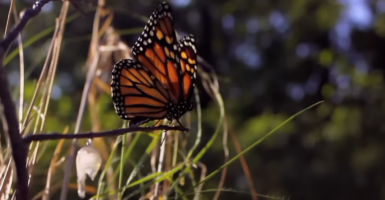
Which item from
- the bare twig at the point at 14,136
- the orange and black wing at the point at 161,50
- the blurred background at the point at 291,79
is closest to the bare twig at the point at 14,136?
the bare twig at the point at 14,136

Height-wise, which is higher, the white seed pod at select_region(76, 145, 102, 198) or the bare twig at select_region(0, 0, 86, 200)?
the bare twig at select_region(0, 0, 86, 200)

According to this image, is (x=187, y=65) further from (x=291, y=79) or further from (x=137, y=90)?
(x=291, y=79)

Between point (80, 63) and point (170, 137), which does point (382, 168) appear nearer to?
point (80, 63)

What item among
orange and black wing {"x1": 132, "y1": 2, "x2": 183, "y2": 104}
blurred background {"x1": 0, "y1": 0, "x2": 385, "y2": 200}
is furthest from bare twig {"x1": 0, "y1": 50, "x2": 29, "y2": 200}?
blurred background {"x1": 0, "y1": 0, "x2": 385, "y2": 200}

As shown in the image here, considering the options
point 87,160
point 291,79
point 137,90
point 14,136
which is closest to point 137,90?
point 137,90

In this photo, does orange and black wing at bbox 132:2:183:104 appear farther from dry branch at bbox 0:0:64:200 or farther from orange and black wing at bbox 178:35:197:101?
dry branch at bbox 0:0:64:200

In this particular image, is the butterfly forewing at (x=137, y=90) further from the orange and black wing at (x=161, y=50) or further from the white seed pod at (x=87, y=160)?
the white seed pod at (x=87, y=160)
